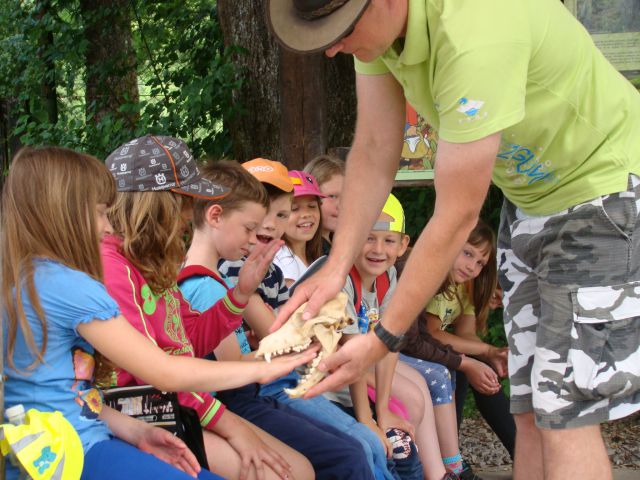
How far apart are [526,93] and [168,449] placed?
1.51 meters

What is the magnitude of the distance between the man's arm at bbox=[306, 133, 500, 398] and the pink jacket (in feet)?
1.82

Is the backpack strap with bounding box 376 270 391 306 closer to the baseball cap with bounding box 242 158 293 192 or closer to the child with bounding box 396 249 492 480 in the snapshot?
the child with bounding box 396 249 492 480

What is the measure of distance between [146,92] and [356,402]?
12.0 ft

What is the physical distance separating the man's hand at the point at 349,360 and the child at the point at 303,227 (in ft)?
4.93

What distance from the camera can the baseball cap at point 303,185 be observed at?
14.3 feet

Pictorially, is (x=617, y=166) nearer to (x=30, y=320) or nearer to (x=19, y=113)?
(x=30, y=320)

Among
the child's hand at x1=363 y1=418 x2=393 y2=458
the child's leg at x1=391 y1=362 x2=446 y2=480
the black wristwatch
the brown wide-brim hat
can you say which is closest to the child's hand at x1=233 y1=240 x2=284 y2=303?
the black wristwatch

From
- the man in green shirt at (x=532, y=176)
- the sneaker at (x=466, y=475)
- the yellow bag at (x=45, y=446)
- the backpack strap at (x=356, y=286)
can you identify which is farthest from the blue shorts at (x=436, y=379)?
the yellow bag at (x=45, y=446)

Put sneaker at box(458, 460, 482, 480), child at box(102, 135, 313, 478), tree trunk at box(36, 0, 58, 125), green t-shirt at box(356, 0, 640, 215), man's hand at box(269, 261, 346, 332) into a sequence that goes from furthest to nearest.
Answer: tree trunk at box(36, 0, 58, 125) → sneaker at box(458, 460, 482, 480) → child at box(102, 135, 313, 478) → man's hand at box(269, 261, 346, 332) → green t-shirt at box(356, 0, 640, 215)

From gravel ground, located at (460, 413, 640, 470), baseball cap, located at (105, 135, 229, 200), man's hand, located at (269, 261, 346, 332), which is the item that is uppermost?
baseball cap, located at (105, 135, 229, 200)

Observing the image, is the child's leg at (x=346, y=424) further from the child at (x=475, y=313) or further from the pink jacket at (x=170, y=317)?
the child at (x=475, y=313)

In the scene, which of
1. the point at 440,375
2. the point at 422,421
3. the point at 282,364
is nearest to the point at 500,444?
the point at 440,375

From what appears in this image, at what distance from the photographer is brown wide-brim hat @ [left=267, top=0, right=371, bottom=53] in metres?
2.42

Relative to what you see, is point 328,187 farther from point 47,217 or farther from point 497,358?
point 47,217
